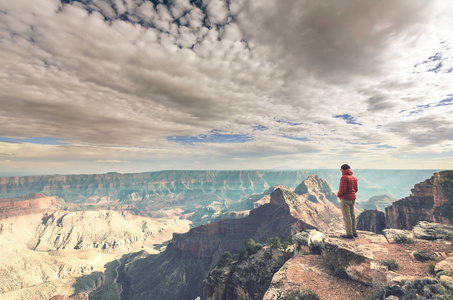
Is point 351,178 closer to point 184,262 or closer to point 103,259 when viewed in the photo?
point 184,262

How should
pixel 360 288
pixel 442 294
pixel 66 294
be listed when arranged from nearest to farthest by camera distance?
pixel 442 294 < pixel 360 288 < pixel 66 294

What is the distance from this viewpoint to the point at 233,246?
108 m

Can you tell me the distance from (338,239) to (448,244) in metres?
7.50

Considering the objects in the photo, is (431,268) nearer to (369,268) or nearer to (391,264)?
(391,264)

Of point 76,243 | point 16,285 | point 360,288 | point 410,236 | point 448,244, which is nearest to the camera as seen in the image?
point 360,288

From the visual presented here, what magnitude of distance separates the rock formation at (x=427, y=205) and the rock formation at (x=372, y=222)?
3513 mm

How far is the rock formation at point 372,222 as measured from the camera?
236 ft

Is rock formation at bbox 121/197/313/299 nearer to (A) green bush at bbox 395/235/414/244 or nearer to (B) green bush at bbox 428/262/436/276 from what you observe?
(A) green bush at bbox 395/235/414/244

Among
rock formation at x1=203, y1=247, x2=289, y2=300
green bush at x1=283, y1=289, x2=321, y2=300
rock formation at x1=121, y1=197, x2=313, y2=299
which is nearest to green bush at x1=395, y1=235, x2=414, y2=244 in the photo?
green bush at x1=283, y1=289, x2=321, y2=300

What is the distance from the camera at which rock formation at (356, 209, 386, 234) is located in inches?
2830

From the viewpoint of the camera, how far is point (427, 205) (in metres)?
58.3

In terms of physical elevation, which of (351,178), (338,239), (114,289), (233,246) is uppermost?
(351,178)

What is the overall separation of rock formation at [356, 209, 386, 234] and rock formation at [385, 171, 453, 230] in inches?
138

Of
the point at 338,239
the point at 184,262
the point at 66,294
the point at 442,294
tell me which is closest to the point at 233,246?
the point at 184,262
